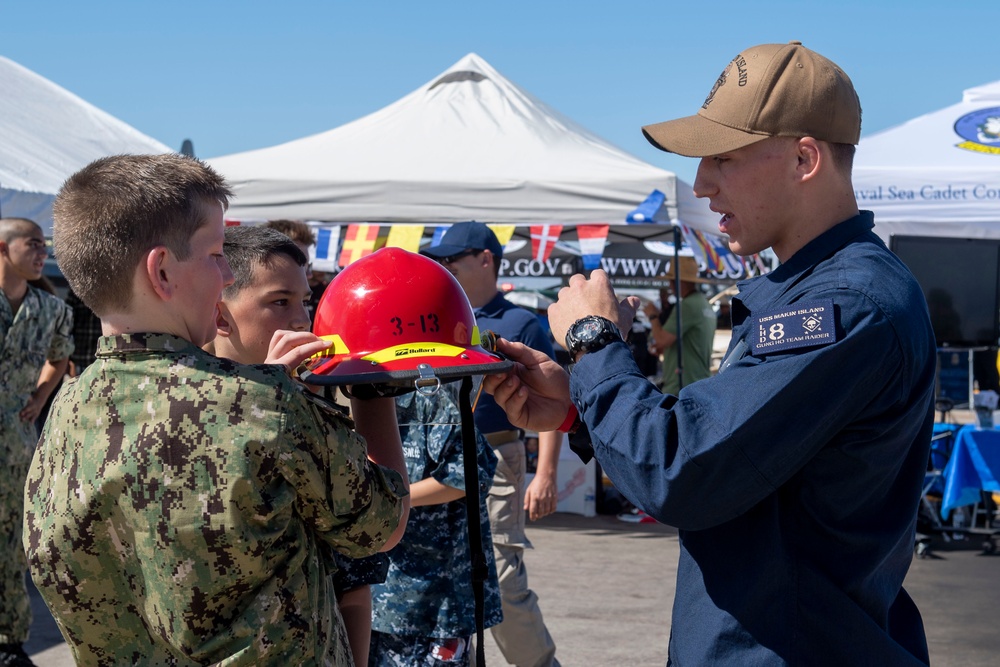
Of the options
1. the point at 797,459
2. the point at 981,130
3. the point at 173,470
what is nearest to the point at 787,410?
the point at 797,459

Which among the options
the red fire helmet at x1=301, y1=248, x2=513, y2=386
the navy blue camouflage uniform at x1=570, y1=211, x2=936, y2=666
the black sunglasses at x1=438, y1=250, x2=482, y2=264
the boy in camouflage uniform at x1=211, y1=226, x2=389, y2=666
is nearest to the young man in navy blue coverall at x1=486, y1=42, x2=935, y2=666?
the navy blue camouflage uniform at x1=570, y1=211, x2=936, y2=666

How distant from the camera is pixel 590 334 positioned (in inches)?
72.1

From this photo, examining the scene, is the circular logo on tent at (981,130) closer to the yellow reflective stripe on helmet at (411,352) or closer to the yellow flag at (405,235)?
the yellow flag at (405,235)

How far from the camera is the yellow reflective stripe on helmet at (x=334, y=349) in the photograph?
1899 mm

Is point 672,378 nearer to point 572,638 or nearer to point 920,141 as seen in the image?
point 920,141

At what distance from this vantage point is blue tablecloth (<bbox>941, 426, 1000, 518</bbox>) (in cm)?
771

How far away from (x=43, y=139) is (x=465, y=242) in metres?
5.62

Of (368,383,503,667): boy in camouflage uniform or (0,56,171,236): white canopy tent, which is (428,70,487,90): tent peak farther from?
(368,383,503,667): boy in camouflage uniform

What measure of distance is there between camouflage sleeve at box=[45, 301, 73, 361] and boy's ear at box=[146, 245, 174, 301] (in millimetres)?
4802

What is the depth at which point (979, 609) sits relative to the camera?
6480mm

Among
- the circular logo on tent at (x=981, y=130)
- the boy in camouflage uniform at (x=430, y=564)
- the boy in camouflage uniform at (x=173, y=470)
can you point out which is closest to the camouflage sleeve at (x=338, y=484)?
the boy in camouflage uniform at (x=173, y=470)

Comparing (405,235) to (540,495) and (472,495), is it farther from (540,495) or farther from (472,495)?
(472,495)

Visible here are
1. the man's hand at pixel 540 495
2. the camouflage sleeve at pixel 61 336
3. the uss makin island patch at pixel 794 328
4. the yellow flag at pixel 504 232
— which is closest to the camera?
the uss makin island patch at pixel 794 328

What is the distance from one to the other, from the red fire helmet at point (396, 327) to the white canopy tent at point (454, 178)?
6.79 metres
